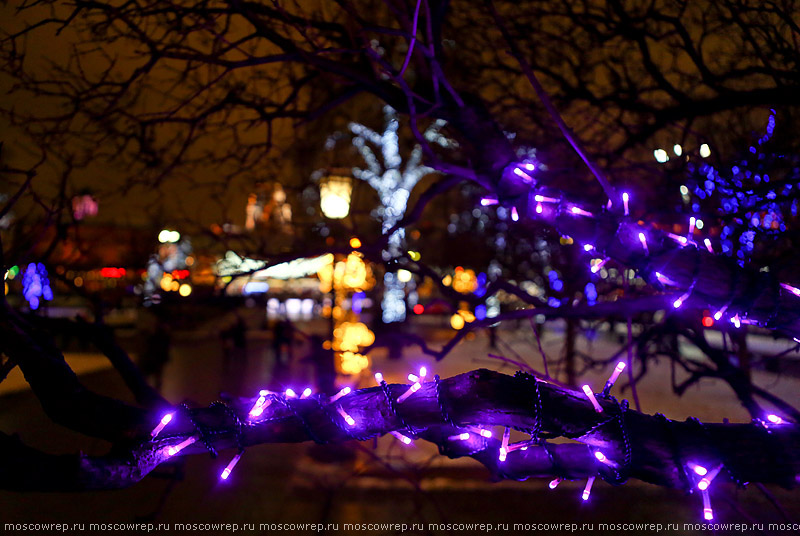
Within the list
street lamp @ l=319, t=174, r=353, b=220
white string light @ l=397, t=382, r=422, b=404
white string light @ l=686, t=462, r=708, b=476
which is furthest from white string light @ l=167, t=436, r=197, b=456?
street lamp @ l=319, t=174, r=353, b=220

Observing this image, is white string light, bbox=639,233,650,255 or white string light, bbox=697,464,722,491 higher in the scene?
white string light, bbox=639,233,650,255

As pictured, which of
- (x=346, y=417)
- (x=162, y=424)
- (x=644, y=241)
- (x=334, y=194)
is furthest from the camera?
(x=334, y=194)

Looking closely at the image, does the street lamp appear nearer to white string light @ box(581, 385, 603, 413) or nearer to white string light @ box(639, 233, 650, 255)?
white string light @ box(639, 233, 650, 255)

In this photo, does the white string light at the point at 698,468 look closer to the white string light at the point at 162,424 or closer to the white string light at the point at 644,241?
the white string light at the point at 644,241

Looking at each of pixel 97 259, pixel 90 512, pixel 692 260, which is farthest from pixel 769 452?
pixel 97 259

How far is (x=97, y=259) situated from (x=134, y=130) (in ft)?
14.1

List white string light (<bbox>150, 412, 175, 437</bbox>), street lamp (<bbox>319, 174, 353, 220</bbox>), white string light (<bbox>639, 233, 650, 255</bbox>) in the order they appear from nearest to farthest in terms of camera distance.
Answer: white string light (<bbox>150, 412, 175, 437</bbox>), white string light (<bbox>639, 233, 650, 255</bbox>), street lamp (<bbox>319, 174, 353, 220</bbox>)

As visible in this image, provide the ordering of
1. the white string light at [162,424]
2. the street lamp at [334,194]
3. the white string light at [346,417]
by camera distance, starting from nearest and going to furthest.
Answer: the white string light at [162,424]
the white string light at [346,417]
the street lamp at [334,194]

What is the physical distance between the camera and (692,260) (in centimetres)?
263

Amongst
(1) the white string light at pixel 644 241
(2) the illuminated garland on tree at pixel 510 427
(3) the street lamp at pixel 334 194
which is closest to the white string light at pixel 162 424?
(2) the illuminated garland on tree at pixel 510 427

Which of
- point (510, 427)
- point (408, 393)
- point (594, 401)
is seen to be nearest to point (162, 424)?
point (408, 393)

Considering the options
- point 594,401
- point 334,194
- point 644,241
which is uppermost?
point 334,194

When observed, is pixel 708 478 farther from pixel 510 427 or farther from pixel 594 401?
pixel 510 427

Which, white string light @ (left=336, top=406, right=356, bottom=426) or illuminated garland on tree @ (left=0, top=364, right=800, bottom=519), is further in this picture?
white string light @ (left=336, top=406, right=356, bottom=426)
